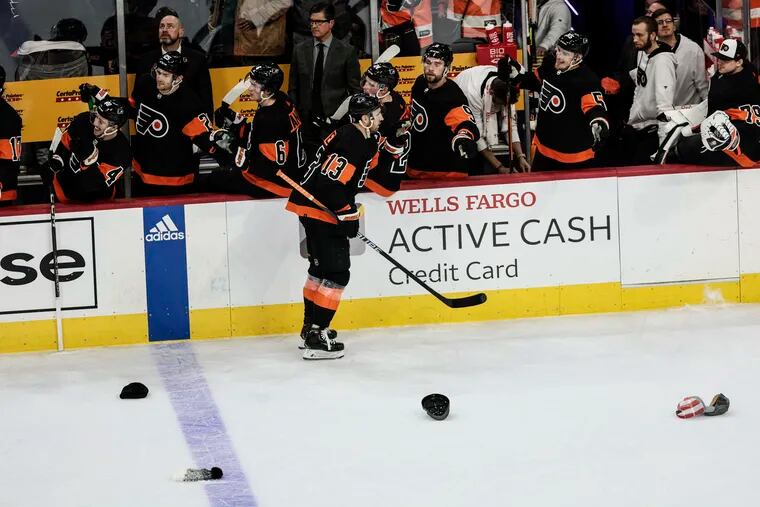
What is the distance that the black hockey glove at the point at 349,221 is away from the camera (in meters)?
6.86

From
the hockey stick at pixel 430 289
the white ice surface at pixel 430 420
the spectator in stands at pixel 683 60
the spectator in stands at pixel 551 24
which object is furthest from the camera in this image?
the spectator in stands at pixel 551 24

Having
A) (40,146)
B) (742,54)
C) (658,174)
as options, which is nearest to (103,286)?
(40,146)

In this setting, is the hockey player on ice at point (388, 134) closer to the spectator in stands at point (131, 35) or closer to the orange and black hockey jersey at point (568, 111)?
the orange and black hockey jersey at point (568, 111)

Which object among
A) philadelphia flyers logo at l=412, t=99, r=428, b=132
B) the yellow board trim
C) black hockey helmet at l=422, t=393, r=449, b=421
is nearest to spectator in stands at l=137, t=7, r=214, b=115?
philadelphia flyers logo at l=412, t=99, r=428, b=132

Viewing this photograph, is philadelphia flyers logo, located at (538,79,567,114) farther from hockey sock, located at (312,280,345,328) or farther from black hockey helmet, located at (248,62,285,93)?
hockey sock, located at (312,280,345,328)

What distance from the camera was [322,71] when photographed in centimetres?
838

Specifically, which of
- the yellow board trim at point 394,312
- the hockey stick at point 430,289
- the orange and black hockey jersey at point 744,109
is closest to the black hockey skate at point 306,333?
the yellow board trim at point 394,312

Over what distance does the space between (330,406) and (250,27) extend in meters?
3.31

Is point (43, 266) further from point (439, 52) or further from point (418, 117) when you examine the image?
point (439, 52)

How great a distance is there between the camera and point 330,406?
6102 mm

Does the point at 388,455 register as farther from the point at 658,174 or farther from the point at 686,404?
the point at 658,174

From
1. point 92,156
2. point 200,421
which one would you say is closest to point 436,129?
point 92,156

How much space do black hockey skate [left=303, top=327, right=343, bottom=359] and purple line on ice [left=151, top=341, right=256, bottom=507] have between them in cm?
58

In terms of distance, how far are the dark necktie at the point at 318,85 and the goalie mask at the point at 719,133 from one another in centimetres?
237
